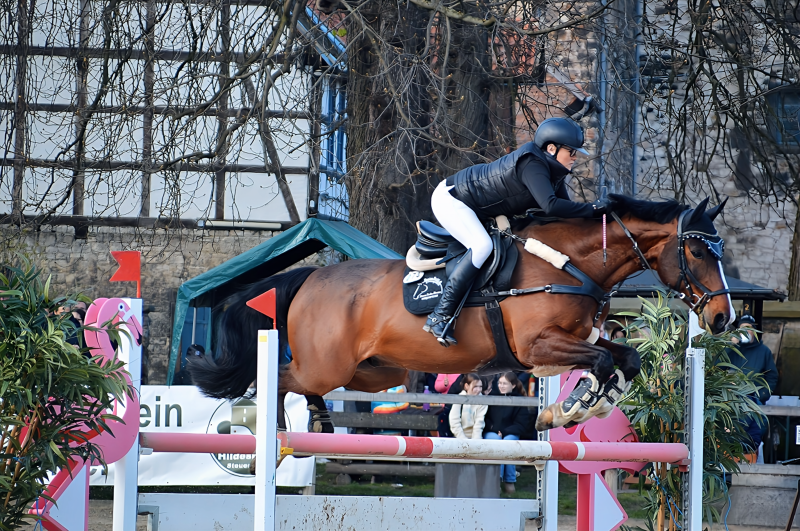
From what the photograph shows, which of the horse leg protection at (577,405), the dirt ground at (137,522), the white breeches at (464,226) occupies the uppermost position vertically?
the white breeches at (464,226)

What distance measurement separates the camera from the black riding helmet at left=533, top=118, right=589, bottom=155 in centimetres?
396

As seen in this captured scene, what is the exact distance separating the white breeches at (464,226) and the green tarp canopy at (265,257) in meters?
2.94

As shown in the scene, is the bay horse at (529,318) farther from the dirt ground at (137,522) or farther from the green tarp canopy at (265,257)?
the green tarp canopy at (265,257)

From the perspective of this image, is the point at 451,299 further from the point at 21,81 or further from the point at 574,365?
the point at 21,81

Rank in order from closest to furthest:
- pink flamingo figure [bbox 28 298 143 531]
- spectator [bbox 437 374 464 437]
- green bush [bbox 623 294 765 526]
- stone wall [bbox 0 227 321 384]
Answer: pink flamingo figure [bbox 28 298 143 531]
green bush [bbox 623 294 765 526]
spectator [bbox 437 374 464 437]
stone wall [bbox 0 227 321 384]

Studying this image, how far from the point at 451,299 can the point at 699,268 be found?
1080 millimetres

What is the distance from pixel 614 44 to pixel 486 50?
4.02ft

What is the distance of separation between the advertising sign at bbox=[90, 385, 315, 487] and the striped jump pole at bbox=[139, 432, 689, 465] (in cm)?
296

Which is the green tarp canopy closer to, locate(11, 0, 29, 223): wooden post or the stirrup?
locate(11, 0, 29, 223): wooden post

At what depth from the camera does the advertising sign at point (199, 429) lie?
6.43m

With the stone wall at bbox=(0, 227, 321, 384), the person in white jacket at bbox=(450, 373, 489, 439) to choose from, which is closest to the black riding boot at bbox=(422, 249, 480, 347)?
the person in white jacket at bbox=(450, 373, 489, 439)

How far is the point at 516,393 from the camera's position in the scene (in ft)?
24.3

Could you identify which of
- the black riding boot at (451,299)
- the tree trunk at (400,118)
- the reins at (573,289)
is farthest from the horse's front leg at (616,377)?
the tree trunk at (400,118)

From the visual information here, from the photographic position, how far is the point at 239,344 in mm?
A: 4758
